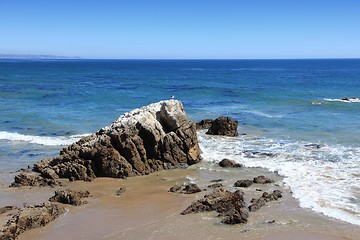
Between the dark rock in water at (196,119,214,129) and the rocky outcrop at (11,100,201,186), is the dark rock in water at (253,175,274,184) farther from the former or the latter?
the dark rock in water at (196,119,214,129)

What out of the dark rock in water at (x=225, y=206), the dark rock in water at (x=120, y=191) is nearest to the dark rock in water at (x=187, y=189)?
the dark rock in water at (x=225, y=206)

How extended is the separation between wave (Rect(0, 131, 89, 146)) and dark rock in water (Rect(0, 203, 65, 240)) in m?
12.3

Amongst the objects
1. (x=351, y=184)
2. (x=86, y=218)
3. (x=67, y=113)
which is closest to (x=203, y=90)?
(x=67, y=113)

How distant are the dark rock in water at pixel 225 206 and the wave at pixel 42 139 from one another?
14.2 meters

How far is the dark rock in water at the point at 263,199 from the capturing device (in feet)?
51.7

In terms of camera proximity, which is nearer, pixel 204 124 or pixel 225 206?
pixel 225 206

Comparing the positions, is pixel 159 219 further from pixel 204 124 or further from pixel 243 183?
pixel 204 124

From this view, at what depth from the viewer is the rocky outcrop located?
67.8 ft

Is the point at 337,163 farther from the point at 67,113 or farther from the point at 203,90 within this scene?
the point at 203,90

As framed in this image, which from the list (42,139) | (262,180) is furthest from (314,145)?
(42,139)

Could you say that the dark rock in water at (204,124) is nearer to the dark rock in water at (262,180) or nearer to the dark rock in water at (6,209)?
the dark rock in water at (262,180)

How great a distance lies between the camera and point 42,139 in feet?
95.7

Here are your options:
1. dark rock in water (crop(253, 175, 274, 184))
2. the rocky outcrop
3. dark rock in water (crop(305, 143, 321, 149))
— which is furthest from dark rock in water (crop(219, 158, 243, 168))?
dark rock in water (crop(305, 143, 321, 149))

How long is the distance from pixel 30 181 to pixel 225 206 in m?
9.03
